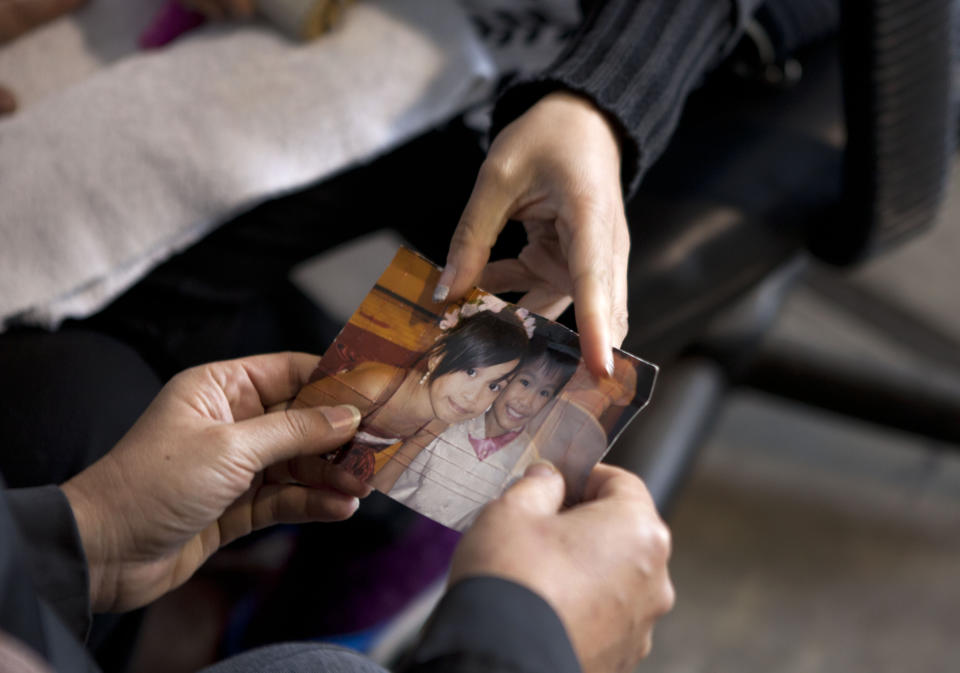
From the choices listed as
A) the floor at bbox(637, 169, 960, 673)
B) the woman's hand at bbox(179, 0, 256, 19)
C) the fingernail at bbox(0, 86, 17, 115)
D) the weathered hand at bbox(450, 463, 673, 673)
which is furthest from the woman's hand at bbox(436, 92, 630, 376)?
the floor at bbox(637, 169, 960, 673)

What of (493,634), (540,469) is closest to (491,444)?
(540,469)

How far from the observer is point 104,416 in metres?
0.55

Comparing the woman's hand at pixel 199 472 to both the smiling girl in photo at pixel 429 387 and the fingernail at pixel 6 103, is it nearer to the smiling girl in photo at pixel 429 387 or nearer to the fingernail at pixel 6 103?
the smiling girl in photo at pixel 429 387

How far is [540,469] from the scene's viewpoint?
434 millimetres

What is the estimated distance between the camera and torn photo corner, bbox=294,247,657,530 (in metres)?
0.45

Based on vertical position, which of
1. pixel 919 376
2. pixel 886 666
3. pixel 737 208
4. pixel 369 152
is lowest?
pixel 886 666

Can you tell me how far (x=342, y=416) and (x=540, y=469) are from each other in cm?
12

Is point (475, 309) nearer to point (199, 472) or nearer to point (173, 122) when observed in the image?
point (199, 472)

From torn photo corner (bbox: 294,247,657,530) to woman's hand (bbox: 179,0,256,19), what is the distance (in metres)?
0.38

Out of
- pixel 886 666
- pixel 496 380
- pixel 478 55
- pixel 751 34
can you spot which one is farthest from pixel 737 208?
pixel 886 666

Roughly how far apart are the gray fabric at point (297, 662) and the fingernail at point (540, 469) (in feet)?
0.49

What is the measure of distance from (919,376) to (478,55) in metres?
0.71

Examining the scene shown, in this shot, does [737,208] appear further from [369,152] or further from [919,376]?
[919,376]

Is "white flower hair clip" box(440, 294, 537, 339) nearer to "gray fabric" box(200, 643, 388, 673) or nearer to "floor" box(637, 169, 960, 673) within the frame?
"gray fabric" box(200, 643, 388, 673)
